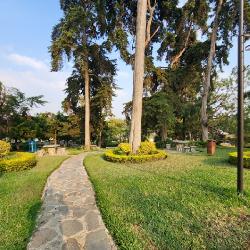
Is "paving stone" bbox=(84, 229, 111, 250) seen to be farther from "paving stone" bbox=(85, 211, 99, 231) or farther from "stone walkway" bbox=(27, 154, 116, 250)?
"paving stone" bbox=(85, 211, 99, 231)

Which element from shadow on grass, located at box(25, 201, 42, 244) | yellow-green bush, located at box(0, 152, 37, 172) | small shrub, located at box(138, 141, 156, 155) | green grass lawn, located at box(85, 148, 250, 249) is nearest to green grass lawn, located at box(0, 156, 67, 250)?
shadow on grass, located at box(25, 201, 42, 244)

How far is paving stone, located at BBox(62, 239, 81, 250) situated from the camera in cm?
387

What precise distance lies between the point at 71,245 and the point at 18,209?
242 centimetres

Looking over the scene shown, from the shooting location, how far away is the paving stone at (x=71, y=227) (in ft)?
14.6

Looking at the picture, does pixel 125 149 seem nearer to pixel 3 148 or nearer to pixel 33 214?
pixel 3 148

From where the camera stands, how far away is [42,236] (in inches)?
170

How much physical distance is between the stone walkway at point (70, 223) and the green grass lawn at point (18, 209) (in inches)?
7.2

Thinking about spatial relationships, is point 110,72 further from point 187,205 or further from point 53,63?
point 187,205

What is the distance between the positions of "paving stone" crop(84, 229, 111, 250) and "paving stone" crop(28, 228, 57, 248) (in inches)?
25.0

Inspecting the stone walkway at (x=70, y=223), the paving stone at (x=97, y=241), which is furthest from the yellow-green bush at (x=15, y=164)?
the paving stone at (x=97, y=241)

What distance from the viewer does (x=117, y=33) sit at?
21.2 m

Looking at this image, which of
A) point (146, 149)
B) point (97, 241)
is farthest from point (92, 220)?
point (146, 149)

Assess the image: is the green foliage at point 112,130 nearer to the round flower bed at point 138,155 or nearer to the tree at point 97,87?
the tree at point 97,87

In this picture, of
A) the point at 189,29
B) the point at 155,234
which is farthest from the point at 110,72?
the point at 155,234
